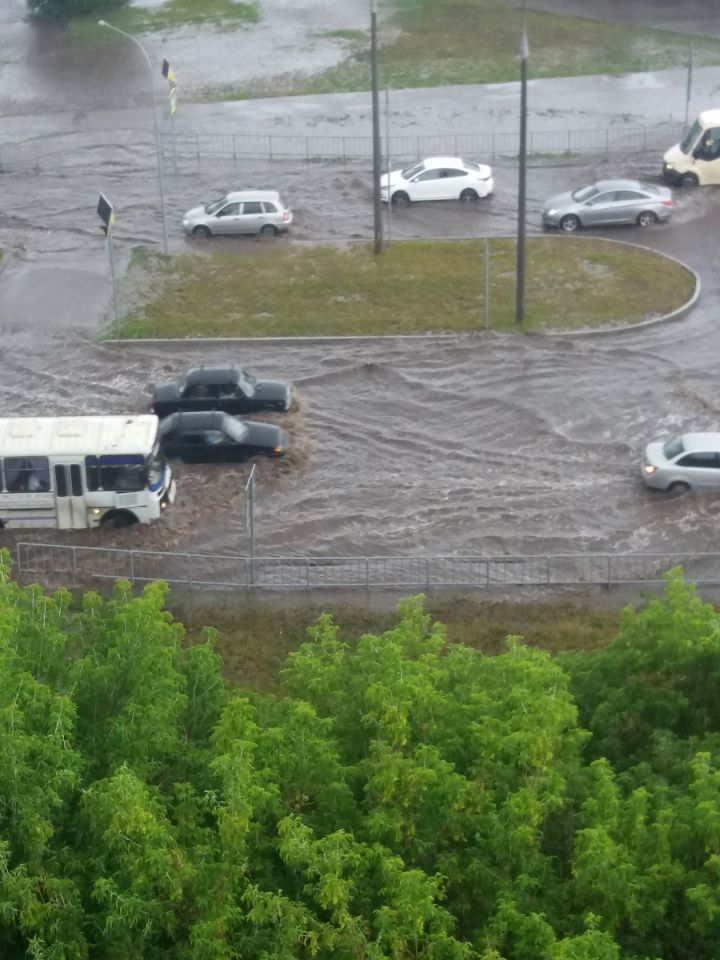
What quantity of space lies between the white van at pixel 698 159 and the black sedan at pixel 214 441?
1896cm

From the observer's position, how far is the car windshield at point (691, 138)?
4031 centimetres

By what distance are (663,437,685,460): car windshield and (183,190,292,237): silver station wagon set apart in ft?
51.2

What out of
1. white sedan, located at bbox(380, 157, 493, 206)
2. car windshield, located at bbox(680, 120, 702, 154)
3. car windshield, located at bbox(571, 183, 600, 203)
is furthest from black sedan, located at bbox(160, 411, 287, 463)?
car windshield, located at bbox(680, 120, 702, 154)

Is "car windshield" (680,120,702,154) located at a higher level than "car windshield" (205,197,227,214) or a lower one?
higher

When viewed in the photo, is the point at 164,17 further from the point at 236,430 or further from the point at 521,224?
the point at 236,430

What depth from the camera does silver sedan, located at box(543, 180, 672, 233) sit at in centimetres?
3741

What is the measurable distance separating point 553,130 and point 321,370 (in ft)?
59.5

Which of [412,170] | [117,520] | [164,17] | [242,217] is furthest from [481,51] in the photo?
[117,520]

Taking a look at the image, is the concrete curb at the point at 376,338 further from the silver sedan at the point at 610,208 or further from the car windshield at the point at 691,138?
the car windshield at the point at 691,138

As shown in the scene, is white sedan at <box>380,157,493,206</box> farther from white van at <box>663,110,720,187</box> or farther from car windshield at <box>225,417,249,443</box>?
car windshield at <box>225,417,249,443</box>

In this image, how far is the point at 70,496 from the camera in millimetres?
24312

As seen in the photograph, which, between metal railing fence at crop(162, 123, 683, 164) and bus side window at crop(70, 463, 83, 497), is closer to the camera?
bus side window at crop(70, 463, 83, 497)

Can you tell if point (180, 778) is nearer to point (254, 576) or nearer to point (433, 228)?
point (254, 576)

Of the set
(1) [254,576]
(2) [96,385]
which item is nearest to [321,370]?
(2) [96,385]
